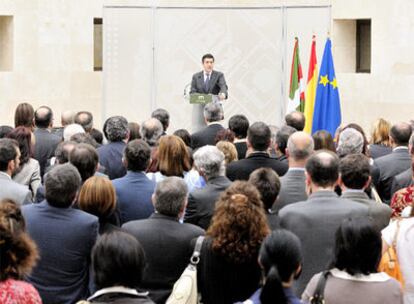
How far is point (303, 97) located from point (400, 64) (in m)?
2.91

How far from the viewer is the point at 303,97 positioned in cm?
1480

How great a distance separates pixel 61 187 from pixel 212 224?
950mm

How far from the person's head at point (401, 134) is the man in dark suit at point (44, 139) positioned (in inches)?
122

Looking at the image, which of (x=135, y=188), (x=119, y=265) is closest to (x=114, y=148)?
(x=135, y=188)

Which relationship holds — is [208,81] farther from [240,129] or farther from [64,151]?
[64,151]

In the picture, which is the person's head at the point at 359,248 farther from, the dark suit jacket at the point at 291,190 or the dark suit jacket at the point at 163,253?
the dark suit jacket at the point at 291,190

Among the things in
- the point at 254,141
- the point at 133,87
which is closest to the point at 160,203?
the point at 254,141

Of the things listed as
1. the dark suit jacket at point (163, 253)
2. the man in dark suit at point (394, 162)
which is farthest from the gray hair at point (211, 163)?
the man in dark suit at point (394, 162)

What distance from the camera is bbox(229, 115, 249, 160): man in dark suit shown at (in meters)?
9.57

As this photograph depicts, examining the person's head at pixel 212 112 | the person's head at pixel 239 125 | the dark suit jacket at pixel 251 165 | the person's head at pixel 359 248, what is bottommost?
the person's head at pixel 359 248

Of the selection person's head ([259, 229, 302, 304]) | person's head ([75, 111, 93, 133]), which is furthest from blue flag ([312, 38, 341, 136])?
person's head ([259, 229, 302, 304])

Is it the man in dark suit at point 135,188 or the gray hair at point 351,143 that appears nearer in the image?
the man in dark suit at point 135,188

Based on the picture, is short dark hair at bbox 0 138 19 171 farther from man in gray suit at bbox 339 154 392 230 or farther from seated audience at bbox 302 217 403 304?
seated audience at bbox 302 217 403 304

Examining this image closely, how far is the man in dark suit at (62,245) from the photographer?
603 centimetres
